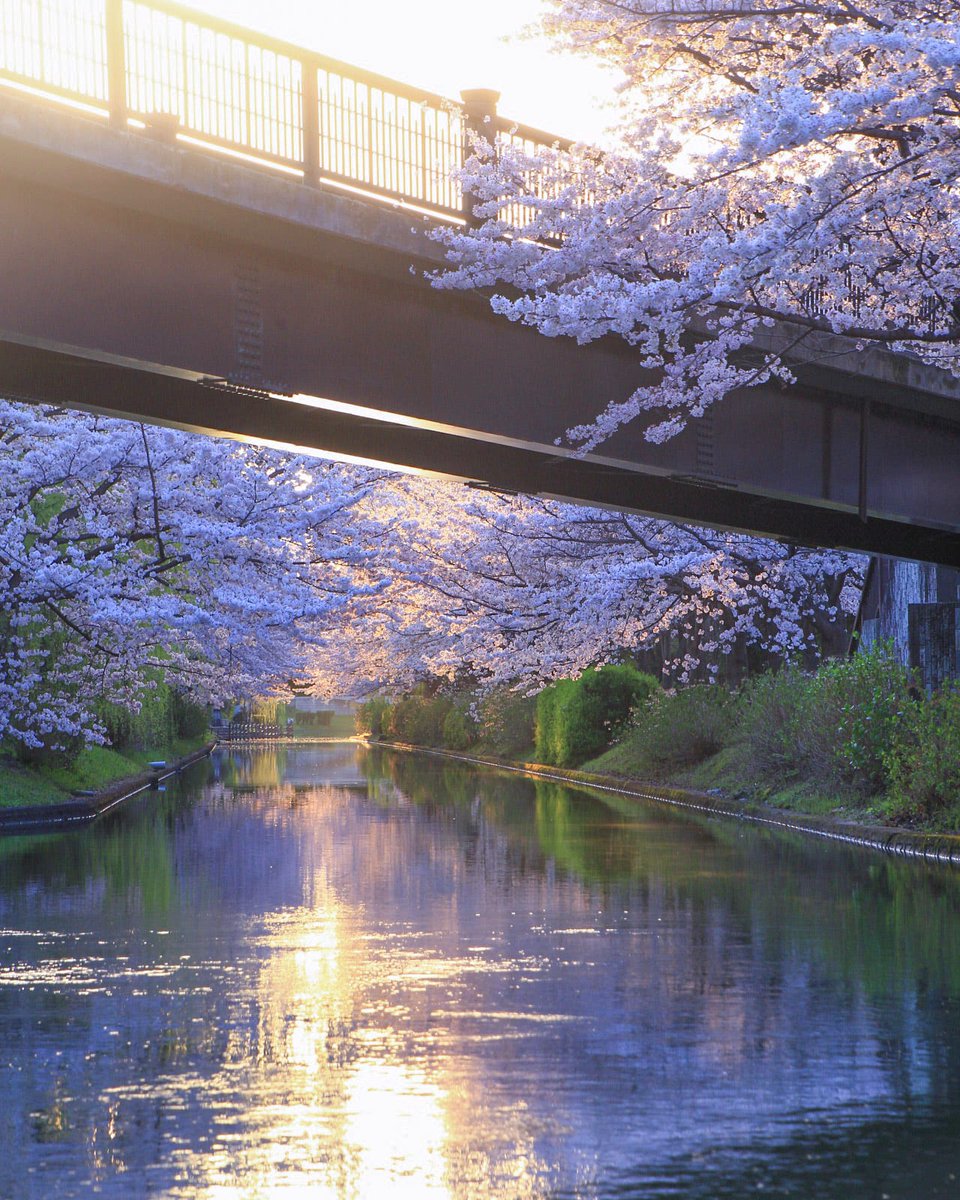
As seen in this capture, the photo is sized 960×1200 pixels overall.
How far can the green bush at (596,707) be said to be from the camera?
44.1 metres

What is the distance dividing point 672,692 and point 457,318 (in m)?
23.8

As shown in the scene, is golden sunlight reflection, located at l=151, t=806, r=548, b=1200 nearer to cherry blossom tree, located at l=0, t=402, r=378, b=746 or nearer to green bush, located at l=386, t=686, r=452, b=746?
cherry blossom tree, located at l=0, t=402, r=378, b=746

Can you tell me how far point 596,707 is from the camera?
145 feet

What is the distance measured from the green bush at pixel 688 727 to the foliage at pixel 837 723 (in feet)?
12.7

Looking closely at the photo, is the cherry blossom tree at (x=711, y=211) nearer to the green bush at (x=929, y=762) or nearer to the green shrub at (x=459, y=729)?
the green bush at (x=929, y=762)

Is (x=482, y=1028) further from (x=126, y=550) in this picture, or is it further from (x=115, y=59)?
(x=126, y=550)

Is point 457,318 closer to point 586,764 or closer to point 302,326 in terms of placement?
point 302,326

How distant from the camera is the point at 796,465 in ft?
63.0

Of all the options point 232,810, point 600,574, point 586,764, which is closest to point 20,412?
point 232,810

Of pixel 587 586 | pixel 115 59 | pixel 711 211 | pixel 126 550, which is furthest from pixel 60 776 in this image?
pixel 115 59

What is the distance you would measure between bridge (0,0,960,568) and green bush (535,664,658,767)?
2529 cm

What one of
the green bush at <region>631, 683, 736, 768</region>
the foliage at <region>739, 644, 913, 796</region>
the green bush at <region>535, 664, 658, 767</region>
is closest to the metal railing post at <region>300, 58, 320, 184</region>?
the foliage at <region>739, 644, 913, 796</region>

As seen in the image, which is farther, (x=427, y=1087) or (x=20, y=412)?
(x=20, y=412)

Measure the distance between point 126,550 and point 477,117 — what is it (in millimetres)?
12649
